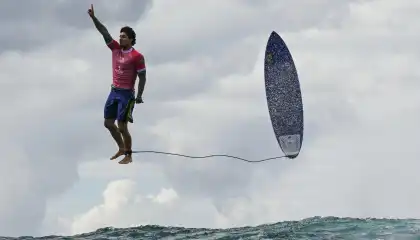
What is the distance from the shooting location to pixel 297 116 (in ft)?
71.4

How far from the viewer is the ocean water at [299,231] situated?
18.0 meters

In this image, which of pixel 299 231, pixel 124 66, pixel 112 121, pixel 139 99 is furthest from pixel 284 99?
pixel 124 66

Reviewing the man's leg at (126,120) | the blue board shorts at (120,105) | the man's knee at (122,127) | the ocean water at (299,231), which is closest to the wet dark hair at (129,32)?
the blue board shorts at (120,105)

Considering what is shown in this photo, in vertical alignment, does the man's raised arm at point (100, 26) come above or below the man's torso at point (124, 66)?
above

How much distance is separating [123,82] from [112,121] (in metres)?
1.15

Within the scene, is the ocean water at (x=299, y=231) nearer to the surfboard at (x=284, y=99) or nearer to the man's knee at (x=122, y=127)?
the surfboard at (x=284, y=99)

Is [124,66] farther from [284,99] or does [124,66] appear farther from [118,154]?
[284,99]

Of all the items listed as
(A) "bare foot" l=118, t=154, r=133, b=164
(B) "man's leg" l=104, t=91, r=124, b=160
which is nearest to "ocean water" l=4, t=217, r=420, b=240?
(A) "bare foot" l=118, t=154, r=133, b=164

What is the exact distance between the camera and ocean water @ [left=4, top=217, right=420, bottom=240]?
17986 millimetres

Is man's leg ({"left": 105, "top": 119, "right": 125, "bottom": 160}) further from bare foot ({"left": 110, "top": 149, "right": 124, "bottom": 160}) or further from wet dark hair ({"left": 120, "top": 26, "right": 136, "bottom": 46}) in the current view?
wet dark hair ({"left": 120, "top": 26, "right": 136, "bottom": 46})

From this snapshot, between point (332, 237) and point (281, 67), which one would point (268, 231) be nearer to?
point (332, 237)

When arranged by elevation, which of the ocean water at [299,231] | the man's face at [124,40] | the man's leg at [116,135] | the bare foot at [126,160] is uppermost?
the man's face at [124,40]

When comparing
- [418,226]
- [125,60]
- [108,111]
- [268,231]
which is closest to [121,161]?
[108,111]

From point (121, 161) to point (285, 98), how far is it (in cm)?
691
